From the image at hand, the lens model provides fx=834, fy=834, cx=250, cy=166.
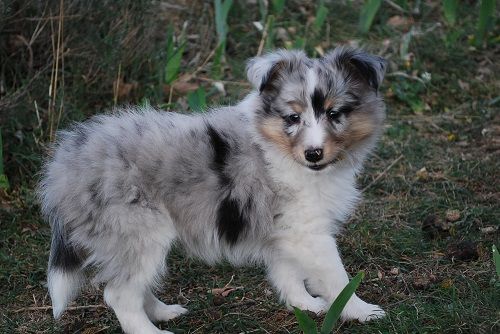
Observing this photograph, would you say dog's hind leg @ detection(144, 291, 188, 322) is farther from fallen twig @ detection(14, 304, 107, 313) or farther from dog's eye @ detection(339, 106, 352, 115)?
dog's eye @ detection(339, 106, 352, 115)

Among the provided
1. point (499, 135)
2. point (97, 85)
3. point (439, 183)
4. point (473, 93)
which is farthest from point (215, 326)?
point (473, 93)

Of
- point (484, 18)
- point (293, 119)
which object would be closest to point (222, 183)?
point (293, 119)

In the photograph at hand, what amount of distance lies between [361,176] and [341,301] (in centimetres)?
266

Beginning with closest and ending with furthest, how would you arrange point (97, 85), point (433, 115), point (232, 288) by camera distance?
point (232, 288) → point (97, 85) → point (433, 115)

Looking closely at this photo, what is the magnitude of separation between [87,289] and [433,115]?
361 centimetres

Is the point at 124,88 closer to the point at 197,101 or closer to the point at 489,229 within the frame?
the point at 197,101

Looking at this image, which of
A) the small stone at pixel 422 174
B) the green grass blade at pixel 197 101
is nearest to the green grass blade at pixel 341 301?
the green grass blade at pixel 197 101

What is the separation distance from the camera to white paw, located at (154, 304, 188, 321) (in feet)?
15.1

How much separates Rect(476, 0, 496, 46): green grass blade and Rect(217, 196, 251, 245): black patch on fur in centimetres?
327

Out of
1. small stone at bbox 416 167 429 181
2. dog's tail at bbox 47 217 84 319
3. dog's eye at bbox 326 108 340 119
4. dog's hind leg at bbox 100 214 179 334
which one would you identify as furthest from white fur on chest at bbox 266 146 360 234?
small stone at bbox 416 167 429 181

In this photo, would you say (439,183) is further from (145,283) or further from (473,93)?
(145,283)

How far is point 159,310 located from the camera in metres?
4.60

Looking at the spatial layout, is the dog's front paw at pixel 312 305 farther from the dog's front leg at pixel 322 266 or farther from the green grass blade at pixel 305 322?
the green grass blade at pixel 305 322

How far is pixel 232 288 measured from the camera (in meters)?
4.92
